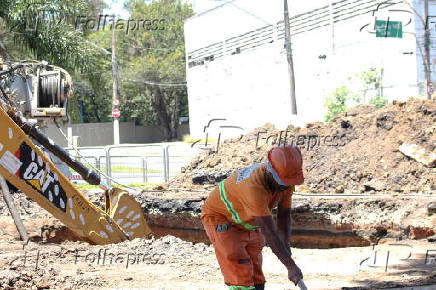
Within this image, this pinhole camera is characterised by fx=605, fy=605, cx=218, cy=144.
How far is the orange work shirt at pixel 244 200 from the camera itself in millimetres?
4277

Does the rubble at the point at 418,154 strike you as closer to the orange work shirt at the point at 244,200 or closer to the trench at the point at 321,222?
the trench at the point at 321,222

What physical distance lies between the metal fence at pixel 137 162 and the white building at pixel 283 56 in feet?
25.2

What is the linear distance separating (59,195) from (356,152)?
8567 mm

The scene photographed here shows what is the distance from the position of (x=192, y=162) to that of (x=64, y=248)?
8253 mm

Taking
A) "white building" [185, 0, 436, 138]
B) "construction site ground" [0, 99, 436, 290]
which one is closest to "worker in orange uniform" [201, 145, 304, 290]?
"construction site ground" [0, 99, 436, 290]

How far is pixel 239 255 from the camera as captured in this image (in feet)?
15.1

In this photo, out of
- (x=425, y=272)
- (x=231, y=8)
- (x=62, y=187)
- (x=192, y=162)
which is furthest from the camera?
(x=231, y=8)

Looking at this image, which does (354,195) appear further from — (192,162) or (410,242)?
(192,162)

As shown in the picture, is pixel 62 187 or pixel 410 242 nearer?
pixel 62 187

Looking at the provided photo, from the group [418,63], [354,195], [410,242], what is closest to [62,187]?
[410,242]

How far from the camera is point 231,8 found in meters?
38.1

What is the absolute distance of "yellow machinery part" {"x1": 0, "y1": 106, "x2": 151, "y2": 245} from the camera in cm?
778

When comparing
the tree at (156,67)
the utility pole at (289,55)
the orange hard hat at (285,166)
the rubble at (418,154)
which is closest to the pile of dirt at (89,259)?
the orange hard hat at (285,166)

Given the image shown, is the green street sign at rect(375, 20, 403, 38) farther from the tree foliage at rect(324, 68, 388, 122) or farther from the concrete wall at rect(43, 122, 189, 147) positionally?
the concrete wall at rect(43, 122, 189, 147)
